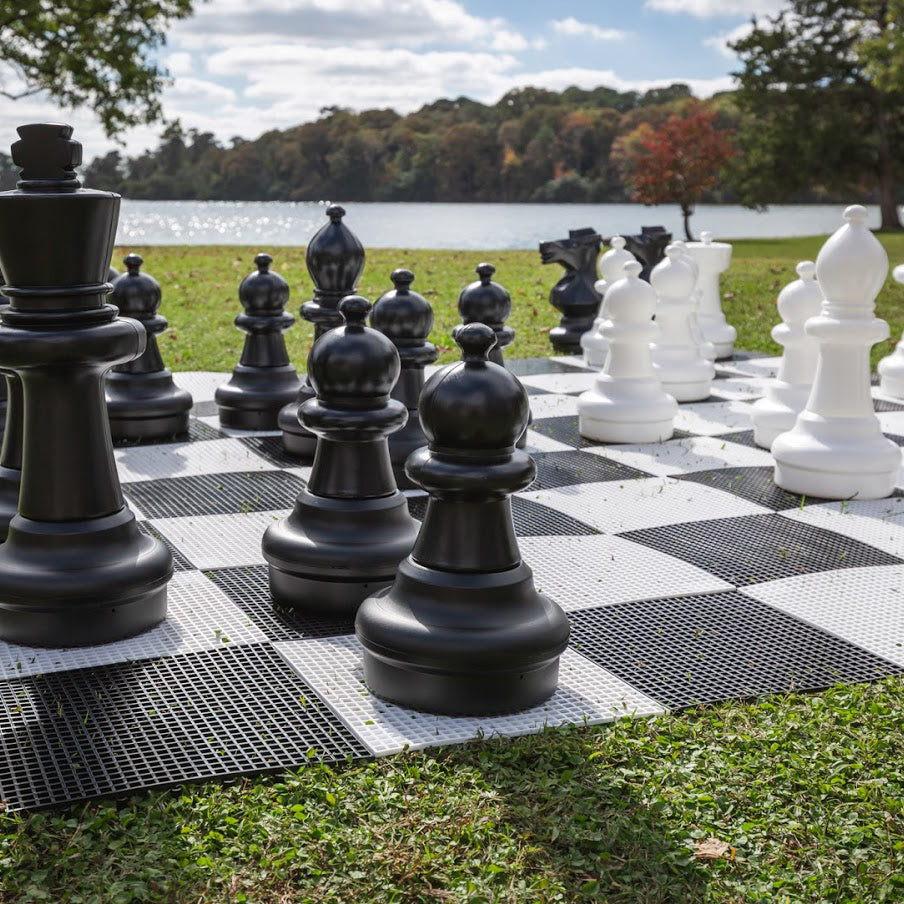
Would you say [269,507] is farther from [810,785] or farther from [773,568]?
[810,785]

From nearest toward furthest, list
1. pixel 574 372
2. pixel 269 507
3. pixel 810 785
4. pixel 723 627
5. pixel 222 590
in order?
pixel 810 785, pixel 723 627, pixel 222 590, pixel 269 507, pixel 574 372

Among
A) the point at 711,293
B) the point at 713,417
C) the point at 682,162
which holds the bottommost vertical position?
the point at 713,417

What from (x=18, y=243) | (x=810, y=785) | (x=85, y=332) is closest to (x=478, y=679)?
(x=810, y=785)

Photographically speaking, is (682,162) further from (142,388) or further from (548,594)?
(548,594)

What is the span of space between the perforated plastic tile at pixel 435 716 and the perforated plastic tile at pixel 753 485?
1.46 m

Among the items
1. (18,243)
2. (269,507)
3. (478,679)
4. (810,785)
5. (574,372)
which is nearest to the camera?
(810,785)

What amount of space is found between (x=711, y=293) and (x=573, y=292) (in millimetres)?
770

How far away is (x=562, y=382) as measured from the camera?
5.39 metres

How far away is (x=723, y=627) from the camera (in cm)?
241

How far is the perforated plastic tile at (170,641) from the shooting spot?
219cm

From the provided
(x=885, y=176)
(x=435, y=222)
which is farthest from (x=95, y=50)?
(x=885, y=176)

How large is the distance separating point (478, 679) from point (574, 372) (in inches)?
151

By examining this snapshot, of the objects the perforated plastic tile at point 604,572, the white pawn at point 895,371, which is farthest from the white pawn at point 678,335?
the perforated plastic tile at point 604,572

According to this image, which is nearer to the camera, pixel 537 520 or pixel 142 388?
pixel 537 520
